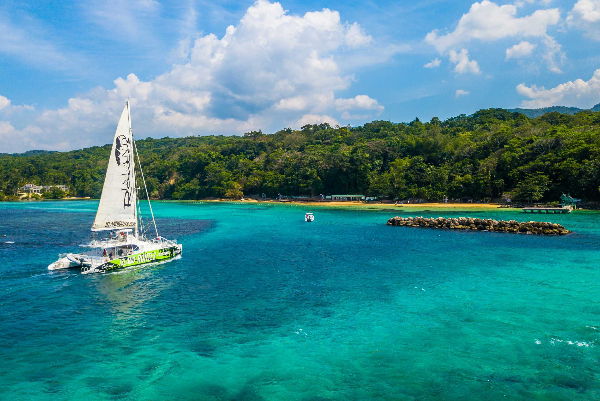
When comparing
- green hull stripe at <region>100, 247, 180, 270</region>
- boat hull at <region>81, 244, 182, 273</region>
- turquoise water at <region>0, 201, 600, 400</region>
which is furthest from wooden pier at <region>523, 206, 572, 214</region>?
green hull stripe at <region>100, 247, 180, 270</region>

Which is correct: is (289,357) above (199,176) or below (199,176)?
below

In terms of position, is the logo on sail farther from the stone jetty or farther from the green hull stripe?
the stone jetty

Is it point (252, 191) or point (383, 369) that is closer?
point (383, 369)

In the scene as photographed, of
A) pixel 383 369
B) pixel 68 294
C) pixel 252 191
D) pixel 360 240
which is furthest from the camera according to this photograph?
pixel 252 191

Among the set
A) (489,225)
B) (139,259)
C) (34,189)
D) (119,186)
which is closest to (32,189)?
(34,189)

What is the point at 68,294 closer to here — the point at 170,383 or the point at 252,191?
the point at 170,383

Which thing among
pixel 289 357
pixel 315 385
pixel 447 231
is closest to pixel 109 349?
pixel 289 357
